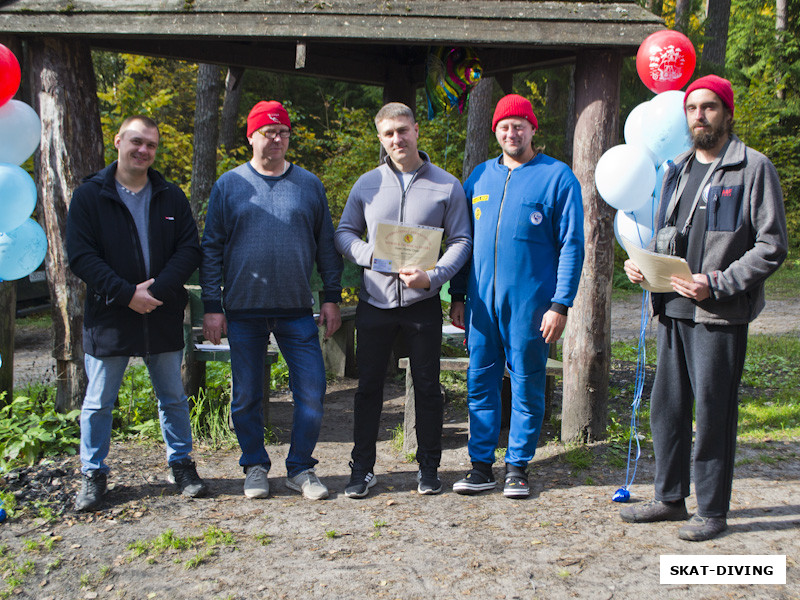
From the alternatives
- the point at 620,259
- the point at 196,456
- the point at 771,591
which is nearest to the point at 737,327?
the point at 771,591

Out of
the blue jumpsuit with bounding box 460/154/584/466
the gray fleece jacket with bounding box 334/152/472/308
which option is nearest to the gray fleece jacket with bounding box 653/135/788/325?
the blue jumpsuit with bounding box 460/154/584/466

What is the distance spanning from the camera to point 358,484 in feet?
13.9

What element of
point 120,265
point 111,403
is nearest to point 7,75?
point 120,265

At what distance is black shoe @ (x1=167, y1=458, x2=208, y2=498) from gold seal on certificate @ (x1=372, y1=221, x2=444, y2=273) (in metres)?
1.66

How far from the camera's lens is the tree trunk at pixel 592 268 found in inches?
Answer: 198

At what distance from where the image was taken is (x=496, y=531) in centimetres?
372

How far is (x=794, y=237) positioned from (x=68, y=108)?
2272 cm

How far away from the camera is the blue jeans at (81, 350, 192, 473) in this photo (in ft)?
13.0

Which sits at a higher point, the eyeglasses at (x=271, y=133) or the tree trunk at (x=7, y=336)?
the eyeglasses at (x=271, y=133)

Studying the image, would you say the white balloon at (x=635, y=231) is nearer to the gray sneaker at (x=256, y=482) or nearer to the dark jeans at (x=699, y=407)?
the dark jeans at (x=699, y=407)

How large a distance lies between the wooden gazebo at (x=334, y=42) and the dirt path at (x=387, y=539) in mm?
903

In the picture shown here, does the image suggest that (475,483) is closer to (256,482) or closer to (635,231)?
(256,482)

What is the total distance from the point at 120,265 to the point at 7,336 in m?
→ 2.26

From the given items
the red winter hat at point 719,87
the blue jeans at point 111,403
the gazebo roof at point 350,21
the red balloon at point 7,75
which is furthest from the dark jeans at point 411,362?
the red balloon at point 7,75
